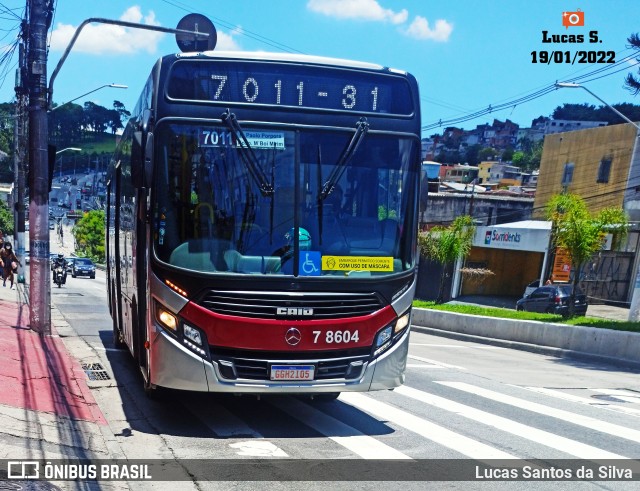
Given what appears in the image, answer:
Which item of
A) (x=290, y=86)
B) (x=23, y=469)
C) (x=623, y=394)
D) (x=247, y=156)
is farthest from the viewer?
(x=623, y=394)

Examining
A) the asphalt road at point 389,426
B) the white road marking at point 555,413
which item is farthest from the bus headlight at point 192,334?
the white road marking at point 555,413

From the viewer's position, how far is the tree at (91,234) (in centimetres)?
10712

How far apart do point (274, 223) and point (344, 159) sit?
3.28 feet

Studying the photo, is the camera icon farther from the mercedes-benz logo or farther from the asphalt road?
the mercedes-benz logo

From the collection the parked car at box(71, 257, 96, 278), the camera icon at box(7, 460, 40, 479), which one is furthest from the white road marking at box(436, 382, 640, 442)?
the parked car at box(71, 257, 96, 278)

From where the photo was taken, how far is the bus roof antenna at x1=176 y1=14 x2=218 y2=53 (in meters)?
14.2

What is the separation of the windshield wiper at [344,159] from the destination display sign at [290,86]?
0.78 feet

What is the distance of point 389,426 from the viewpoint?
332 inches

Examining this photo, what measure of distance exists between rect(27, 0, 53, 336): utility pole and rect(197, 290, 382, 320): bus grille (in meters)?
7.63

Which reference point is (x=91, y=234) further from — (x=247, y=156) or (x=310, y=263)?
(x=310, y=263)

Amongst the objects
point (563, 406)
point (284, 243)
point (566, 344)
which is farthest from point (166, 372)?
point (566, 344)

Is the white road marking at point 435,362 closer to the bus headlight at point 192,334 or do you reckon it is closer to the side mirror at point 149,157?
the bus headlight at point 192,334

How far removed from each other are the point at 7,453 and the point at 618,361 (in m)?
14.9

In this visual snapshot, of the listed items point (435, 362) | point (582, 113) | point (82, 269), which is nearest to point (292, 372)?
point (435, 362)
